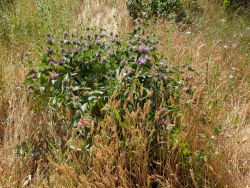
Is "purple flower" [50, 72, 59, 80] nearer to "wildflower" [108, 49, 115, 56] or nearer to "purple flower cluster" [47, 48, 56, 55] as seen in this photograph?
"purple flower cluster" [47, 48, 56, 55]

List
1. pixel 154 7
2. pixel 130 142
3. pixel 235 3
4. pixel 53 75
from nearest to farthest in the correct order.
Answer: pixel 130 142 < pixel 53 75 < pixel 154 7 < pixel 235 3

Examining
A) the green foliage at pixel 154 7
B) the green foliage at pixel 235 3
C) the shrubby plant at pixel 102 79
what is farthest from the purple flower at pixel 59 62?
the green foliage at pixel 235 3

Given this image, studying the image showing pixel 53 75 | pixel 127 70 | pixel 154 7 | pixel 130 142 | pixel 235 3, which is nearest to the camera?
pixel 130 142

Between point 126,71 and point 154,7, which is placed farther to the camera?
point 154,7

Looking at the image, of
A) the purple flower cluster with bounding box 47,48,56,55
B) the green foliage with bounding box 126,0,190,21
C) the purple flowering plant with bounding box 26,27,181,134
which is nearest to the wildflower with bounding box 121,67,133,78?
the purple flowering plant with bounding box 26,27,181,134

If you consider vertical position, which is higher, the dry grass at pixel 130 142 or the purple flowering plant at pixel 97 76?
the purple flowering plant at pixel 97 76

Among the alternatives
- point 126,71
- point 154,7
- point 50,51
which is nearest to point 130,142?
point 126,71

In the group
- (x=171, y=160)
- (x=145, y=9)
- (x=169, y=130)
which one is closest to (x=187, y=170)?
(x=171, y=160)

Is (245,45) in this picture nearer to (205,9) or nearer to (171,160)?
(205,9)

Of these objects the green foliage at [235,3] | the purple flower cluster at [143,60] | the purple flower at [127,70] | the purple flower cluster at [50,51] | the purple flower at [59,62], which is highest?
the green foliage at [235,3]

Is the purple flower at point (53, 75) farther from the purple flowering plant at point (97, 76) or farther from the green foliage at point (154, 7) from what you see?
the green foliage at point (154, 7)

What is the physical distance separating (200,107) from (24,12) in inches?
111

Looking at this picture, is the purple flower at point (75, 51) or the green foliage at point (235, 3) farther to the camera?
the green foliage at point (235, 3)

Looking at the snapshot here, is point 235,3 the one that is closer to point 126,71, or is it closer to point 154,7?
point 154,7
